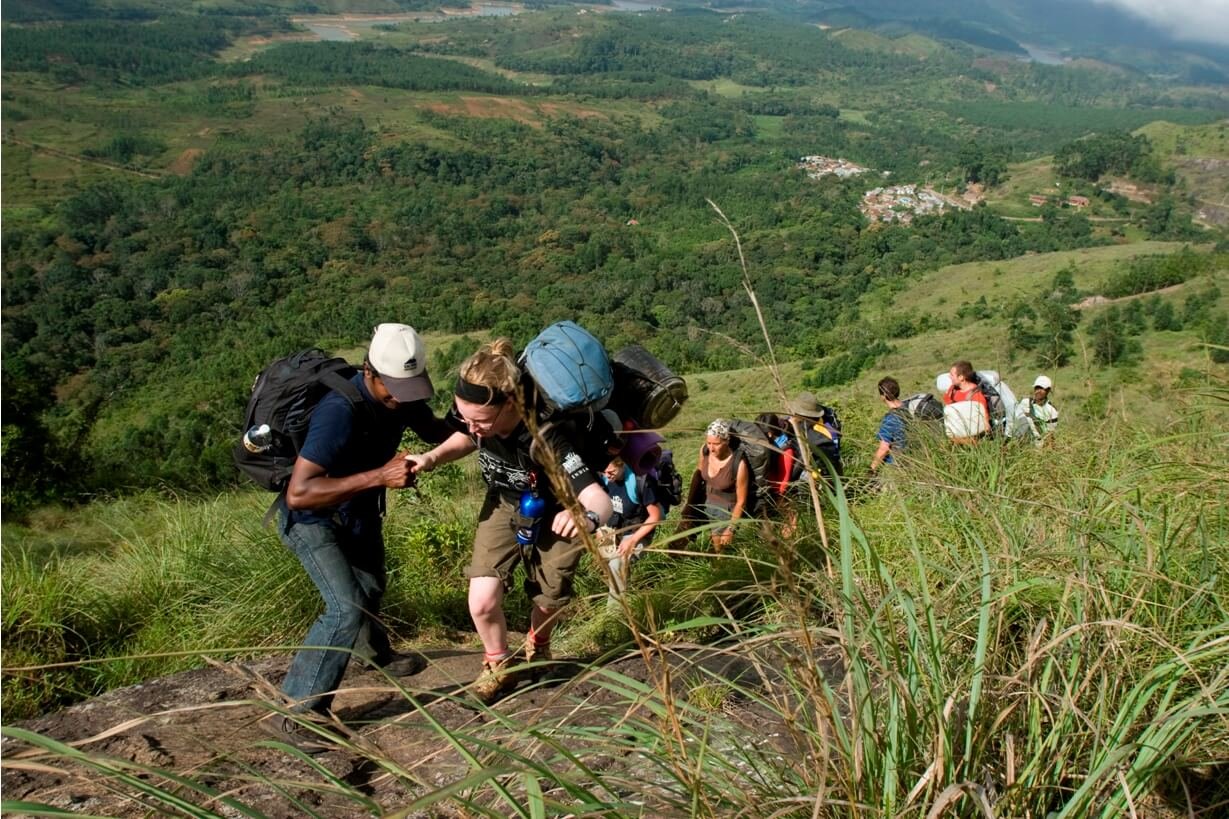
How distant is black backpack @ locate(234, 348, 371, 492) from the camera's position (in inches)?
100

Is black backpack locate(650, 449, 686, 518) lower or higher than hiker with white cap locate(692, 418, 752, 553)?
higher

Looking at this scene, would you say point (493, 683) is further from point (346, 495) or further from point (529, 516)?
point (346, 495)

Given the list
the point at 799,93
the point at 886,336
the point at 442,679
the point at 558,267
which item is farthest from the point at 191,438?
the point at 799,93

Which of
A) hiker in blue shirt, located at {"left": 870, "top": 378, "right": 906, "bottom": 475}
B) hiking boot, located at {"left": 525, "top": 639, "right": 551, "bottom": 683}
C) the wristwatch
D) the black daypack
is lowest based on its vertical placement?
hiking boot, located at {"left": 525, "top": 639, "right": 551, "bottom": 683}

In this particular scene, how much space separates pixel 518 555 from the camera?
8.93 ft

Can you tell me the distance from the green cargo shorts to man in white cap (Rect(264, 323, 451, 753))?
0.36 meters

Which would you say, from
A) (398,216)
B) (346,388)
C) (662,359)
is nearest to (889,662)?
(346,388)

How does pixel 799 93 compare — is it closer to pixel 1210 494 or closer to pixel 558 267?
pixel 558 267

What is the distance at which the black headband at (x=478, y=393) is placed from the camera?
2.33m

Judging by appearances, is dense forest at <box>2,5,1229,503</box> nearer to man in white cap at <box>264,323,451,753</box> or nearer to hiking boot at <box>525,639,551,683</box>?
hiking boot at <box>525,639,551,683</box>

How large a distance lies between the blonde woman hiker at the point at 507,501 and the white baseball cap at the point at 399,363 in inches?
5.5

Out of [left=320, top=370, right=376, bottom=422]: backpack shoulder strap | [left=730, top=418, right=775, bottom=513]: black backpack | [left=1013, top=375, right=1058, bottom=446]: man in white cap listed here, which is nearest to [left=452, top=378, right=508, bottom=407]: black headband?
[left=320, top=370, right=376, bottom=422]: backpack shoulder strap

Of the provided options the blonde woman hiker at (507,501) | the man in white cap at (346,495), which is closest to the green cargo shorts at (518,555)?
the blonde woman hiker at (507,501)

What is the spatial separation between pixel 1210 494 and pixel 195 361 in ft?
193
